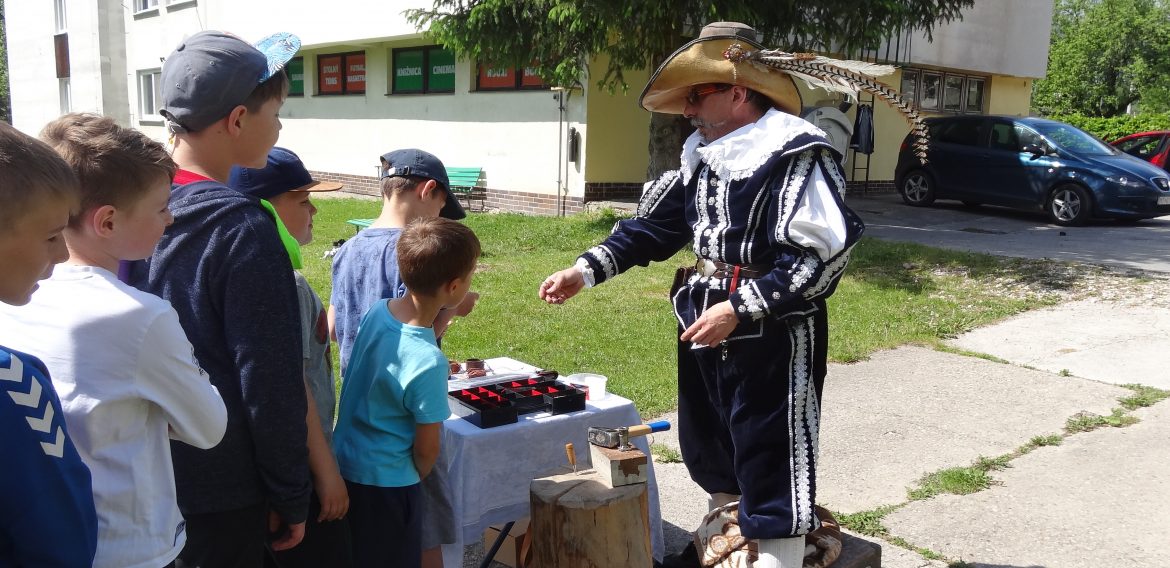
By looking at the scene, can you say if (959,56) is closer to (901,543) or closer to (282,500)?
(901,543)

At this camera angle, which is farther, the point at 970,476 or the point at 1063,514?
Answer: the point at 970,476

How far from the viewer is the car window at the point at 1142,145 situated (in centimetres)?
1783

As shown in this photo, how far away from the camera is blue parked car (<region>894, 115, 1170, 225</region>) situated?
12828 mm

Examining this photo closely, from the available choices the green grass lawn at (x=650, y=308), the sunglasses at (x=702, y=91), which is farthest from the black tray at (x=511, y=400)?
the green grass lawn at (x=650, y=308)

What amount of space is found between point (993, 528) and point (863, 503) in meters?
0.55

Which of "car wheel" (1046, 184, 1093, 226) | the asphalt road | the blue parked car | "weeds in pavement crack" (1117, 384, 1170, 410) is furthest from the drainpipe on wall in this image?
"weeds in pavement crack" (1117, 384, 1170, 410)

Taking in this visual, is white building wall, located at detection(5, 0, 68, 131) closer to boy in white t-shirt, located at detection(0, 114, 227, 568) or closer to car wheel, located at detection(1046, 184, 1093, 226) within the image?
car wheel, located at detection(1046, 184, 1093, 226)

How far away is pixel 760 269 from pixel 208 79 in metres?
1.70

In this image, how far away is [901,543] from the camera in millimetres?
3779

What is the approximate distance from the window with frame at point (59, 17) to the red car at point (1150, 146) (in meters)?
27.8

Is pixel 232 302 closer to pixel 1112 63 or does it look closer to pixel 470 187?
pixel 470 187

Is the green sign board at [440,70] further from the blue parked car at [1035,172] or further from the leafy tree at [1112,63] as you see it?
the leafy tree at [1112,63]

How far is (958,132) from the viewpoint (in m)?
14.9

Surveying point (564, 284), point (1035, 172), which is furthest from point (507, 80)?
point (564, 284)
